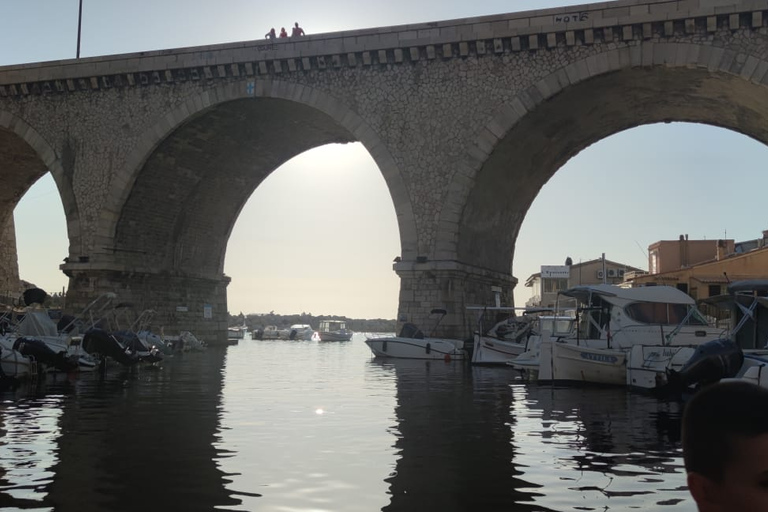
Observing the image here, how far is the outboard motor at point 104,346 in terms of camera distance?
22469 millimetres

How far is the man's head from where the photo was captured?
1.96 m

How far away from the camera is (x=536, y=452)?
9.38 m

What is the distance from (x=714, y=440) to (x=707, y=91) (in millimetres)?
27078

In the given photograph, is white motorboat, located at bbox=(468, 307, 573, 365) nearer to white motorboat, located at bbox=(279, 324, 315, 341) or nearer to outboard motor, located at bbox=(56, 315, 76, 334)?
outboard motor, located at bbox=(56, 315, 76, 334)

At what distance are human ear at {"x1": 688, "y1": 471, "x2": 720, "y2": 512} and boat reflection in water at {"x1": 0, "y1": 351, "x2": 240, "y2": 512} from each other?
5.10m

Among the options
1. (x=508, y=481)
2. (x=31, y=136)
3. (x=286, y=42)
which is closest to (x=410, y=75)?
(x=286, y=42)

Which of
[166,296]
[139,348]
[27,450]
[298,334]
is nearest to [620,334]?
[139,348]

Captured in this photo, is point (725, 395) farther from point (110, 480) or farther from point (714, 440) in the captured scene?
point (110, 480)

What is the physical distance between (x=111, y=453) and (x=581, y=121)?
2359 cm

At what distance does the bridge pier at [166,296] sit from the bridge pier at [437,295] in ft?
40.6

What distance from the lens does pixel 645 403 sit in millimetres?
15109

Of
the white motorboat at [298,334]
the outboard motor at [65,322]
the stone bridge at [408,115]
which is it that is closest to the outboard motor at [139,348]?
the outboard motor at [65,322]

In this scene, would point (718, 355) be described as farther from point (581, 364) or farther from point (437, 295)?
point (437, 295)

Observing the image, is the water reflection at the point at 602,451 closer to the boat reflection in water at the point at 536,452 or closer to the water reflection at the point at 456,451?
the boat reflection in water at the point at 536,452
